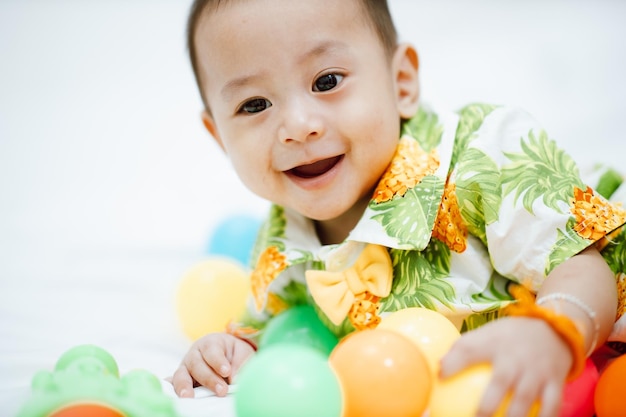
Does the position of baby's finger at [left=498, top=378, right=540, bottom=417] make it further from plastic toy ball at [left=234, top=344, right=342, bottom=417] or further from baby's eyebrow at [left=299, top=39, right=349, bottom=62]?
baby's eyebrow at [left=299, top=39, right=349, bottom=62]

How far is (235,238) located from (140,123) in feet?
3.58

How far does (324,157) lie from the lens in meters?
1.11

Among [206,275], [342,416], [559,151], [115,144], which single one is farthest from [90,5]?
[342,416]

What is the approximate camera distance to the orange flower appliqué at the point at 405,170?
1133mm

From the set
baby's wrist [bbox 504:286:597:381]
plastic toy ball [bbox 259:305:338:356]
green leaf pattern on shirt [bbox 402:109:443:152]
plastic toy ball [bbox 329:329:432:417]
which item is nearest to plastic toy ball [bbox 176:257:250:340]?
plastic toy ball [bbox 259:305:338:356]

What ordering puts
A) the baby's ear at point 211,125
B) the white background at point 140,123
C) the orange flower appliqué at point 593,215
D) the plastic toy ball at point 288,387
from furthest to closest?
1. the white background at point 140,123
2. the baby's ear at point 211,125
3. the orange flower appliqué at point 593,215
4. the plastic toy ball at point 288,387

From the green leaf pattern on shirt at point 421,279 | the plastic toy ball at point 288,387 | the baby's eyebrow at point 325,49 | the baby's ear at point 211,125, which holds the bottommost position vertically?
the green leaf pattern on shirt at point 421,279

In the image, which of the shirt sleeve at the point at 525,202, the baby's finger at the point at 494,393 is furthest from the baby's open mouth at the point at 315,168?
the baby's finger at the point at 494,393

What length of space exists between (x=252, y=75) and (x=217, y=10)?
133 millimetres

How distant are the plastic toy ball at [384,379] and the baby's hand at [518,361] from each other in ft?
0.11

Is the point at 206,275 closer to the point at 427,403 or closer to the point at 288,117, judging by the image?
the point at 288,117

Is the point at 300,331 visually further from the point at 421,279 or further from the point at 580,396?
the point at 580,396

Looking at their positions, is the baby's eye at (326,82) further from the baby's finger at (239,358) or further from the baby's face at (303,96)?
the baby's finger at (239,358)

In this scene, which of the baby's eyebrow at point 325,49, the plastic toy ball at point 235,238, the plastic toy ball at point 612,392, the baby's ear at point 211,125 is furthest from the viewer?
the plastic toy ball at point 235,238
